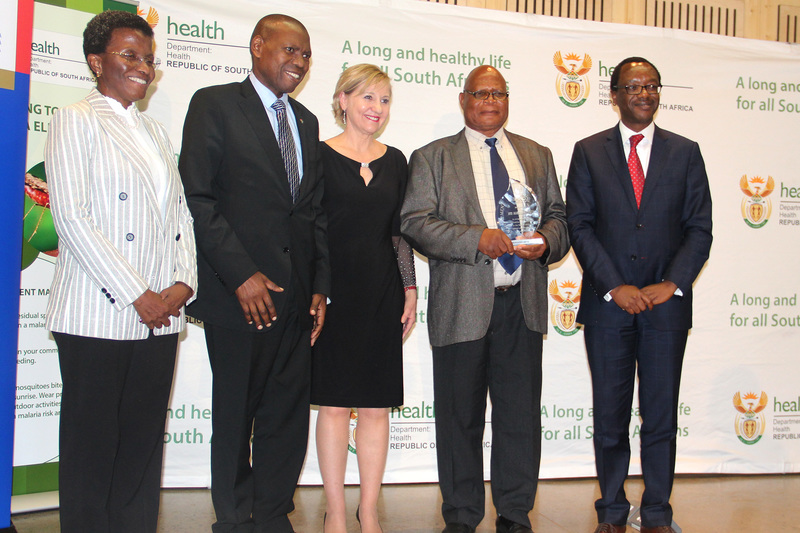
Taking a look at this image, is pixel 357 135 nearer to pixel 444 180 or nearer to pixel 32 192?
pixel 444 180

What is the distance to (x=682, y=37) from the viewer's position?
4336 millimetres

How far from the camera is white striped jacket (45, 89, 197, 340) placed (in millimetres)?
2104

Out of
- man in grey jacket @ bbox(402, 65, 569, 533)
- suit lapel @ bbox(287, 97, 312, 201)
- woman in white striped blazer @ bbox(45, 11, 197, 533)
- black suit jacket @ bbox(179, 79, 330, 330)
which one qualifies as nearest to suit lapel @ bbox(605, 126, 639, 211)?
man in grey jacket @ bbox(402, 65, 569, 533)

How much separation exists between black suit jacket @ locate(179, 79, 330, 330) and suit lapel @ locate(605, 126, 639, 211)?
1423 millimetres

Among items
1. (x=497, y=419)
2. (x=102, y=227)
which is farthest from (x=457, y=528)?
(x=102, y=227)

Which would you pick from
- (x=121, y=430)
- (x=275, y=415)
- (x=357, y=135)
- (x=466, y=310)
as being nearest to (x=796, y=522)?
(x=466, y=310)

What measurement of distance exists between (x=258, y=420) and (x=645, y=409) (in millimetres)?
1667

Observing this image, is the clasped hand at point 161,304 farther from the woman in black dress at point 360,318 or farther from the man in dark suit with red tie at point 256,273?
the woman in black dress at point 360,318

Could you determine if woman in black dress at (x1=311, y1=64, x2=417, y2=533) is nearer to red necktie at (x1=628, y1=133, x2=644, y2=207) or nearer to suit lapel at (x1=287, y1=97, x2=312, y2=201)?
suit lapel at (x1=287, y1=97, x2=312, y2=201)

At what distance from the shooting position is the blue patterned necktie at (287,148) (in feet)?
8.38

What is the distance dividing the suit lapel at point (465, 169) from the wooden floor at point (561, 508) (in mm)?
A: 1494

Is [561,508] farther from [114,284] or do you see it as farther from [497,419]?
[114,284]

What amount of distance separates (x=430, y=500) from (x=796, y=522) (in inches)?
70.3

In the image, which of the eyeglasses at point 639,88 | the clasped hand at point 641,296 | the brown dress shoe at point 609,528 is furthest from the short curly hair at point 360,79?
the brown dress shoe at point 609,528
